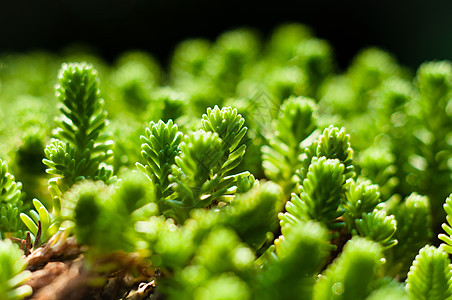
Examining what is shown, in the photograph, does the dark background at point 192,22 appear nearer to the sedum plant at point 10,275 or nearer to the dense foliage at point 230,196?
the dense foliage at point 230,196

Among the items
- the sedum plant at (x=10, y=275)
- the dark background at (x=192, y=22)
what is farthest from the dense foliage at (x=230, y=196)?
the dark background at (x=192, y=22)

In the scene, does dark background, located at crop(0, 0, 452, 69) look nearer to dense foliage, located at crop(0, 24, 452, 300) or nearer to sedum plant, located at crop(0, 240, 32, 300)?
dense foliage, located at crop(0, 24, 452, 300)

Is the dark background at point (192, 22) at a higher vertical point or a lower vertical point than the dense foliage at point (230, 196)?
higher

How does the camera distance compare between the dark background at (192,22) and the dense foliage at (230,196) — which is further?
the dark background at (192,22)

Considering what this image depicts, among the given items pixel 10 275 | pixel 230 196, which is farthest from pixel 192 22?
pixel 10 275

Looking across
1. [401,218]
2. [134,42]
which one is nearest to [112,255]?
[401,218]

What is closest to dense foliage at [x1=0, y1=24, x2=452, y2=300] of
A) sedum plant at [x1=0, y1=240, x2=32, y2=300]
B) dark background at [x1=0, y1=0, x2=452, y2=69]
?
sedum plant at [x1=0, y1=240, x2=32, y2=300]

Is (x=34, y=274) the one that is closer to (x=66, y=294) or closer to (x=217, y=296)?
(x=66, y=294)
